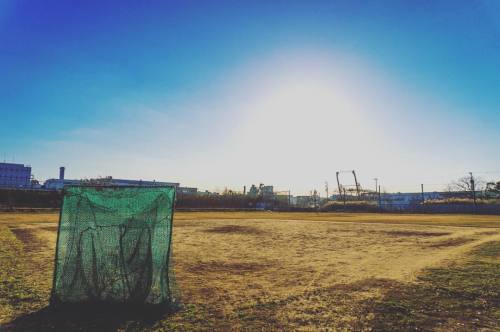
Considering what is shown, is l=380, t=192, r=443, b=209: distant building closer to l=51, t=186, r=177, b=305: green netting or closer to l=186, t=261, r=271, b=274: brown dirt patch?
l=186, t=261, r=271, b=274: brown dirt patch

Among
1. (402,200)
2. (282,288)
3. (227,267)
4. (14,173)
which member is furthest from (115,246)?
(402,200)

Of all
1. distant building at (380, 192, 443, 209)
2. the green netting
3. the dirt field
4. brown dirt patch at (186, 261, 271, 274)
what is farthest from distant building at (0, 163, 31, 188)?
the green netting

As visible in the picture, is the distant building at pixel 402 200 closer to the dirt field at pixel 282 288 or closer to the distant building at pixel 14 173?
the dirt field at pixel 282 288

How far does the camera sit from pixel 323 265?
8211mm

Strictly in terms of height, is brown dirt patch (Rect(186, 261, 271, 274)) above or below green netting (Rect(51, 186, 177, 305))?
below

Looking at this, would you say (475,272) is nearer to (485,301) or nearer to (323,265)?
(485,301)

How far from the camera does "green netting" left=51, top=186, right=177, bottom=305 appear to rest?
4.95 meters

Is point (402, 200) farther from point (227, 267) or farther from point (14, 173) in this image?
point (14, 173)

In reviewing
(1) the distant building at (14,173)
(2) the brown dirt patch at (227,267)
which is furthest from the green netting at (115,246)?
(1) the distant building at (14,173)

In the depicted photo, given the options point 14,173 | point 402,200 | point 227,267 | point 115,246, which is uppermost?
point 14,173

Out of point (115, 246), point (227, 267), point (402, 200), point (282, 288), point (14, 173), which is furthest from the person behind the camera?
point (402, 200)

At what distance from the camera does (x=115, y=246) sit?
5137 mm

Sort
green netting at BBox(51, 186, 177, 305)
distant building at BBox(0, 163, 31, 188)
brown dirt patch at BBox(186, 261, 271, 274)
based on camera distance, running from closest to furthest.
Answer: green netting at BBox(51, 186, 177, 305) < brown dirt patch at BBox(186, 261, 271, 274) < distant building at BBox(0, 163, 31, 188)

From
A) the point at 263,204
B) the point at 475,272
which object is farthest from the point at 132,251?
the point at 263,204
